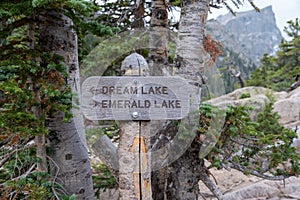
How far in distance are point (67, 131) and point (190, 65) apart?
114 cm

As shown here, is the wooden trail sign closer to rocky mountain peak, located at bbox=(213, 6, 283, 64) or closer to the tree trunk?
the tree trunk

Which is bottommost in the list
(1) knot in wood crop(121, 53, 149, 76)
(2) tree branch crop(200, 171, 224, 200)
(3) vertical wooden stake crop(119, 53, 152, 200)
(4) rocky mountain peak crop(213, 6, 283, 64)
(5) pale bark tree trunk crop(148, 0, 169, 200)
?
(2) tree branch crop(200, 171, 224, 200)

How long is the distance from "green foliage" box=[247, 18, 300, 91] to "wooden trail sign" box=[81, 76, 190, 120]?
39.9 feet

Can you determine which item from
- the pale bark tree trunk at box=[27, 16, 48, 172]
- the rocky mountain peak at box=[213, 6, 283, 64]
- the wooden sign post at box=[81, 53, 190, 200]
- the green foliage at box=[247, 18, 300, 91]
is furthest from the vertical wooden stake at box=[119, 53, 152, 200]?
the rocky mountain peak at box=[213, 6, 283, 64]

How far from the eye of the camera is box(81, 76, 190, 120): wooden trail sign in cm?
164

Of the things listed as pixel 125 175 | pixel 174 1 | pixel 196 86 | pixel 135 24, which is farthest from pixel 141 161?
pixel 174 1

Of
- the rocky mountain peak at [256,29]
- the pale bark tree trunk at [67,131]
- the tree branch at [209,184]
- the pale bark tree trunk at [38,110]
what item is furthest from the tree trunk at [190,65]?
the rocky mountain peak at [256,29]

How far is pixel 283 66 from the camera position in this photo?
14.4 metres

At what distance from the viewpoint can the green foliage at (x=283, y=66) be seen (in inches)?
504

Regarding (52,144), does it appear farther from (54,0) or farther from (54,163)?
(54,0)

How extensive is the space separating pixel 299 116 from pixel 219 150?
8265mm

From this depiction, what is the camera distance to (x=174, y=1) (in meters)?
3.23

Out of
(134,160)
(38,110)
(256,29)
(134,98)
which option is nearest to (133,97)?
(134,98)

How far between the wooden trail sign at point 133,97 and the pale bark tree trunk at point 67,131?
28.0 inches
